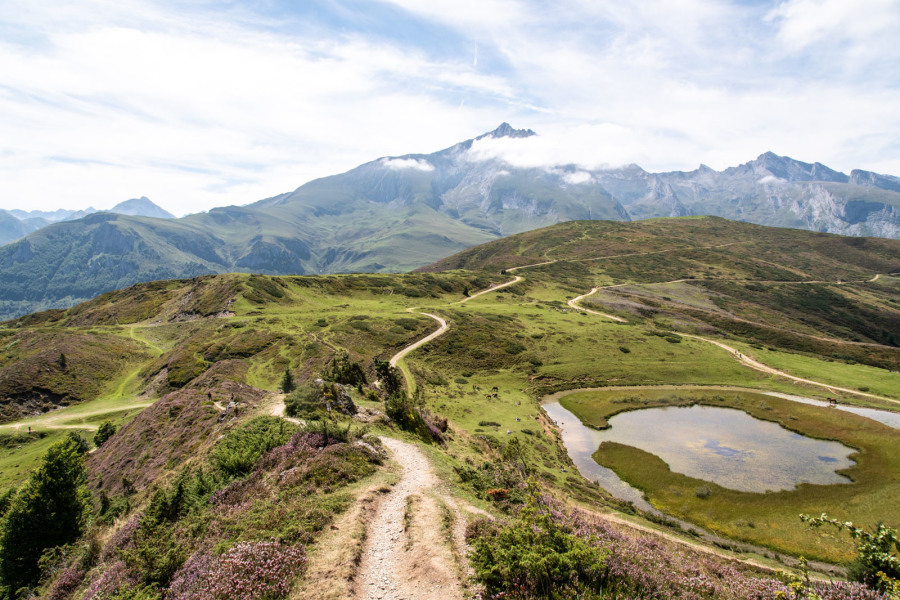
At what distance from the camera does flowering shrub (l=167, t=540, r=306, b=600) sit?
10.7 m

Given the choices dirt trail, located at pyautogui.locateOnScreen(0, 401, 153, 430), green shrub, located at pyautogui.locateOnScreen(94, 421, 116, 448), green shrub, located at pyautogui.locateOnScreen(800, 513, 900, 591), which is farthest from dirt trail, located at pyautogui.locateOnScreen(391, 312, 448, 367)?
green shrub, located at pyautogui.locateOnScreen(800, 513, 900, 591)

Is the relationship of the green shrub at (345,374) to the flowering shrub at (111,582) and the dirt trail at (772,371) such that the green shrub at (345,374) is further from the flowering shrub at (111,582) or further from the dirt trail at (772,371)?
the dirt trail at (772,371)

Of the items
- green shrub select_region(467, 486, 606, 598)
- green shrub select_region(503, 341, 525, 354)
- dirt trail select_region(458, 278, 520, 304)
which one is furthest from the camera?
dirt trail select_region(458, 278, 520, 304)

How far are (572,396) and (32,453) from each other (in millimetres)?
73668

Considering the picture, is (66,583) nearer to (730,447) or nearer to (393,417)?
(393,417)

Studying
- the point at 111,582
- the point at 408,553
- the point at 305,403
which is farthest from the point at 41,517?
the point at 408,553

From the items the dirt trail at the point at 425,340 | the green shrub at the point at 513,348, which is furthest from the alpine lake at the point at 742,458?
the dirt trail at the point at 425,340

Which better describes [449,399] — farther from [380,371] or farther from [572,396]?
[572,396]

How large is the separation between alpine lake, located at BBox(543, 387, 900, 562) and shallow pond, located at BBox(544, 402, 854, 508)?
127 mm

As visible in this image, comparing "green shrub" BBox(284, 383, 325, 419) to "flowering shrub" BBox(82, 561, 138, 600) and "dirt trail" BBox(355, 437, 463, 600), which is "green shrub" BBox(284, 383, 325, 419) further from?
"flowering shrub" BBox(82, 561, 138, 600)

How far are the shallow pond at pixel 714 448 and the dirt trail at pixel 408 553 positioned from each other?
2887 cm

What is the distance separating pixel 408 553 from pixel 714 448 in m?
48.6

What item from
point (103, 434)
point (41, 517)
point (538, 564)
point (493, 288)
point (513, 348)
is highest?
point (493, 288)

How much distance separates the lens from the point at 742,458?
44031 millimetres
